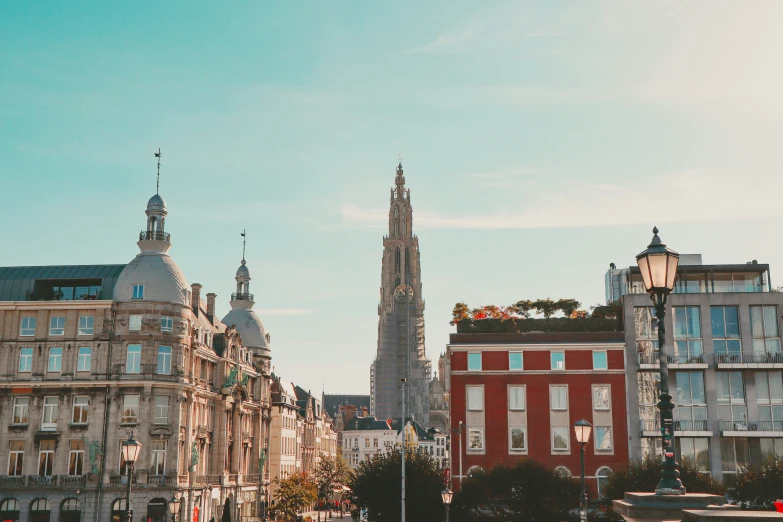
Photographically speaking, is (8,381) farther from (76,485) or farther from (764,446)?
(764,446)

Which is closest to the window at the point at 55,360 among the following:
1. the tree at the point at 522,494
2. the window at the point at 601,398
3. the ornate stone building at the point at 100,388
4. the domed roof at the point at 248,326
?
the ornate stone building at the point at 100,388

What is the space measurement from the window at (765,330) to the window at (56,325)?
176ft

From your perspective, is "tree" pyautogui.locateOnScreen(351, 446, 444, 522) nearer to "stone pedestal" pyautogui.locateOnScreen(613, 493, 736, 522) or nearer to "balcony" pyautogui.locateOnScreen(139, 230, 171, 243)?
"balcony" pyautogui.locateOnScreen(139, 230, 171, 243)

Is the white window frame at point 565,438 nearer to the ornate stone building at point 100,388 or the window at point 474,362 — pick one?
the window at point 474,362

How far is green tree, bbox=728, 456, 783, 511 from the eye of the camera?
1993 inches

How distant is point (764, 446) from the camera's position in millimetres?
63000

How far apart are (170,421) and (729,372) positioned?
142 feet

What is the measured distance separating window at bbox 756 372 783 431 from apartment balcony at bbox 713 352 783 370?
957 millimetres

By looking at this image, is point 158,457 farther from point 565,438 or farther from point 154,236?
point 565,438

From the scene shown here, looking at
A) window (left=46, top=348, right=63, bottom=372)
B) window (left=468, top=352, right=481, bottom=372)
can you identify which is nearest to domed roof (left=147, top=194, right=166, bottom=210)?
window (left=46, top=348, right=63, bottom=372)

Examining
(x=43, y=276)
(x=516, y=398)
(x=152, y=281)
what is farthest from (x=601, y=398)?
(x=43, y=276)

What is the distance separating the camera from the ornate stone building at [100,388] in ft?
216

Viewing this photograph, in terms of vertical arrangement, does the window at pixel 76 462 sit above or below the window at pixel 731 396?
below

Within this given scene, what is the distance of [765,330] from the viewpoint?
212 feet
